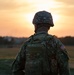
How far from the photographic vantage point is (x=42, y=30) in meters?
5.55

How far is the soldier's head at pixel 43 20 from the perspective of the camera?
5.51 m

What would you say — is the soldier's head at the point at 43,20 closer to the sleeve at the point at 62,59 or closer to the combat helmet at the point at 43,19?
the combat helmet at the point at 43,19

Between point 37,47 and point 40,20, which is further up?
point 40,20

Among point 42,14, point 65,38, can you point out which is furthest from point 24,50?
point 65,38

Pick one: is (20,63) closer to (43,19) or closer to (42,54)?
(42,54)

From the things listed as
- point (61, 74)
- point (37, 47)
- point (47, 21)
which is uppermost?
point (47, 21)

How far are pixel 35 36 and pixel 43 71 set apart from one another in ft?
1.68

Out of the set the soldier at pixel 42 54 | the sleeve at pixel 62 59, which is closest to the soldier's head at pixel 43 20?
the soldier at pixel 42 54

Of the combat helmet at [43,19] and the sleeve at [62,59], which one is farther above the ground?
the combat helmet at [43,19]

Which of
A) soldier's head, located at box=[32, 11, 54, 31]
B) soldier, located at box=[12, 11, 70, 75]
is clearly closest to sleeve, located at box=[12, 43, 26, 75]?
soldier, located at box=[12, 11, 70, 75]

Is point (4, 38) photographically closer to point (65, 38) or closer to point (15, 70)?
point (65, 38)

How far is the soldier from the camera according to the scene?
211 inches

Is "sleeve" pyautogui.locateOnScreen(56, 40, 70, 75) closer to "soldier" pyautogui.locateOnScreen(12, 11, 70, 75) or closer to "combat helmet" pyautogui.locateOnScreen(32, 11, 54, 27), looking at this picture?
"soldier" pyautogui.locateOnScreen(12, 11, 70, 75)

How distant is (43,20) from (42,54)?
468 millimetres
